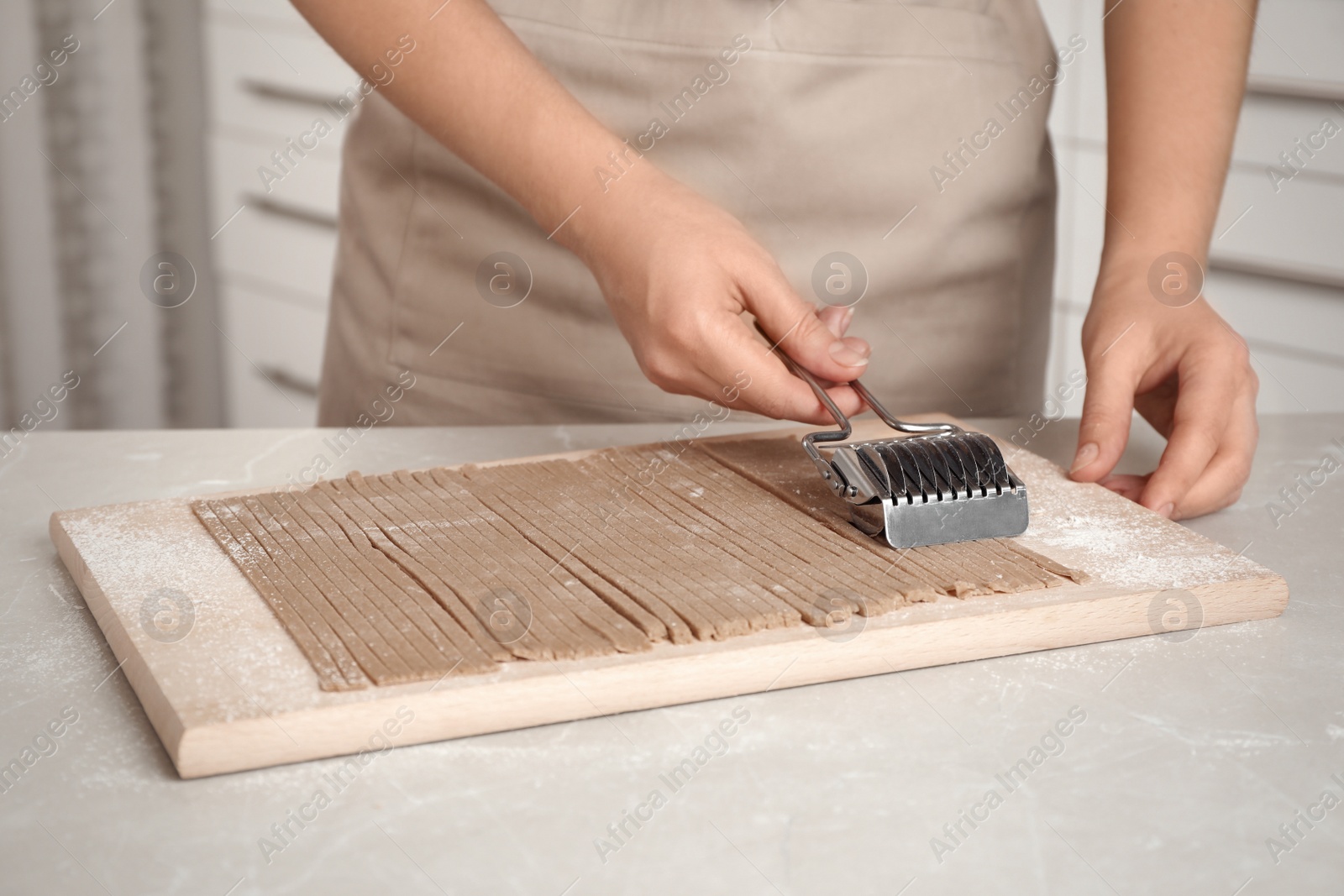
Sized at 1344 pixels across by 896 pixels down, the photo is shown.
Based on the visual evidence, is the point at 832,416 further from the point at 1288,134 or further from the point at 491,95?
the point at 1288,134

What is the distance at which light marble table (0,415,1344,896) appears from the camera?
51 cm

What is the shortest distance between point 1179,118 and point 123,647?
100 centimetres

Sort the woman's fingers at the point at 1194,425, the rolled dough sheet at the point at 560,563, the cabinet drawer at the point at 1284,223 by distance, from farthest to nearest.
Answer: the cabinet drawer at the point at 1284,223
the woman's fingers at the point at 1194,425
the rolled dough sheet at the point at 560,563

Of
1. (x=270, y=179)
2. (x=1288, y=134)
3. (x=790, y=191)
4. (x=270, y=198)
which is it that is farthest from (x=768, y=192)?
(x=270, y=198)

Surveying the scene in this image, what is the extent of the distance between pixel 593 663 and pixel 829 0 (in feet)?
2.72

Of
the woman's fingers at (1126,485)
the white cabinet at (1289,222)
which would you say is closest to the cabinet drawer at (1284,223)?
the white cabinet at (1289,222)

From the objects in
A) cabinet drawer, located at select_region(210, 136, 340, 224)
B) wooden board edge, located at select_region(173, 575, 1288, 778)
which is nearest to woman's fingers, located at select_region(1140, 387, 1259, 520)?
wooden board edge, located at select_region(173, 575, 1288, 778)

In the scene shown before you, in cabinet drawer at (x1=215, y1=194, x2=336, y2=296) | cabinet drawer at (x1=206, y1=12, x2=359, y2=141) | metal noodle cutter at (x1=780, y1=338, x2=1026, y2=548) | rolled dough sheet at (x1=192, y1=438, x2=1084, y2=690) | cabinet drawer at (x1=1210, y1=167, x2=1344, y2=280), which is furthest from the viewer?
cabinet drawer at (x1=215, y1=194, x2=336, y2=296)

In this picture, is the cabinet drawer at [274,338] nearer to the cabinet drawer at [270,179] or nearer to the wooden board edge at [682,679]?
the cabinet drawer at [270,179]

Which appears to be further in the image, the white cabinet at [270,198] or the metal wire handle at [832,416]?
the white cabinet at [270,198]

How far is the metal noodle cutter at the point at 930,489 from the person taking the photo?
781 mm

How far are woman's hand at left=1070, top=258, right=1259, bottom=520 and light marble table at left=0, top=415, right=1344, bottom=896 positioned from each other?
0.21 meters

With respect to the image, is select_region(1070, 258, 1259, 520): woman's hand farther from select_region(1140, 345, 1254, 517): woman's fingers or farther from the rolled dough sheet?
the rolled dough sheet

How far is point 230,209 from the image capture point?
9.28 ft
